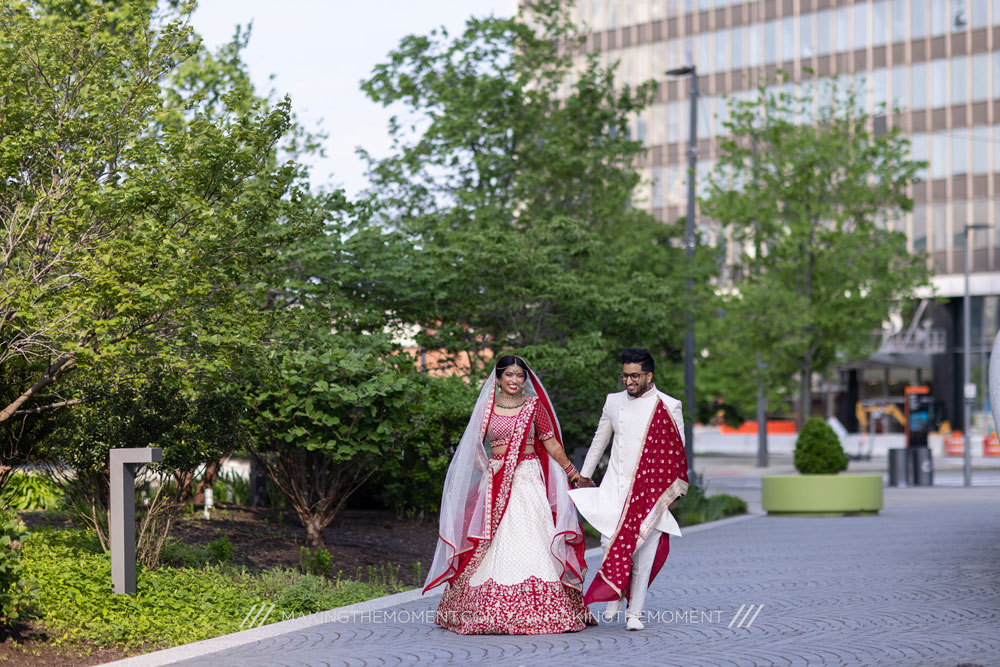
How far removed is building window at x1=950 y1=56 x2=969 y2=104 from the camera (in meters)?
58.8

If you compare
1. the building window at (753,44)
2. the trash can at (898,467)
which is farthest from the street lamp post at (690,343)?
the building window at (753,44)

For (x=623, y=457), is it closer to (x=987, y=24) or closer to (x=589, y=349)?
(x=589, y=349)

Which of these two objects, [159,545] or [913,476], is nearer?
[159,545]

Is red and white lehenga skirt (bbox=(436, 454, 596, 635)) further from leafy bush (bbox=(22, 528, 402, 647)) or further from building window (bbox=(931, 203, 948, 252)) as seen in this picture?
building window (bbox=(931, 203, 948, 252))

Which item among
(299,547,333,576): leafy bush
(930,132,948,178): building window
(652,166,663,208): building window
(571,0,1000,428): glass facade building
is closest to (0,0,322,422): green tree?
(299,547,333,576): leafy bush

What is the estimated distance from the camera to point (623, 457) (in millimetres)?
8484

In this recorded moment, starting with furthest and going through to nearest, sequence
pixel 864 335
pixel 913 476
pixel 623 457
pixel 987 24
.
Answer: pixel 987 24, pixel 864 335, pixel 913 476, pixel 623 457

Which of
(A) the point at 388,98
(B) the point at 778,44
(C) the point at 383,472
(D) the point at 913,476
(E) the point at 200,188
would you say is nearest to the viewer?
(E) the point at 200,188

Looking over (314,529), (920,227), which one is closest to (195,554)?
(314,529)

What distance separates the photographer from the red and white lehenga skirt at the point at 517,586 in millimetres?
8023

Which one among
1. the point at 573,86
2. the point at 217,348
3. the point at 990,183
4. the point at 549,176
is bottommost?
the point at 217,348

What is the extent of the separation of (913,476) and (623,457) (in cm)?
2545

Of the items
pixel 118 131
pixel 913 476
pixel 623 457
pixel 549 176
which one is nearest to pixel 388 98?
pixel 549 176

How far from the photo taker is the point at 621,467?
848cm
